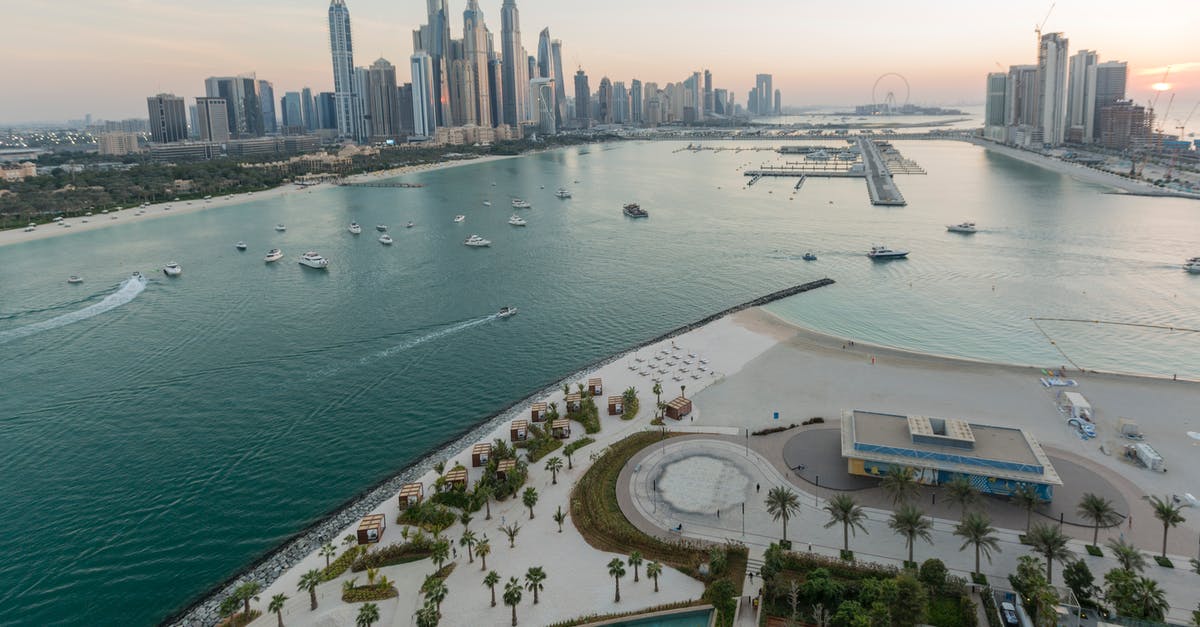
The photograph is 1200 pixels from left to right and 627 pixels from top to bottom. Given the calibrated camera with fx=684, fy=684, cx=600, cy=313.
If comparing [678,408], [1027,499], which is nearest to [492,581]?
[678,408]

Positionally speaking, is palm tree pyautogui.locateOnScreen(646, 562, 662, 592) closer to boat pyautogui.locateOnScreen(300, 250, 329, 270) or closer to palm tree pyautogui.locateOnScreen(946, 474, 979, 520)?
palm tree pyautogui.locateOnScreen(946, 474, 979, 520)

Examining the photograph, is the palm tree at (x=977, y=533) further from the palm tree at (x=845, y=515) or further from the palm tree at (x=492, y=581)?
the palm tree at (x=492, y=581)

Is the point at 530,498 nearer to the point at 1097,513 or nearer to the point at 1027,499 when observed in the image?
the point at 1027,499

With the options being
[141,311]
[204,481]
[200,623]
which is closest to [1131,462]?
[200,623]

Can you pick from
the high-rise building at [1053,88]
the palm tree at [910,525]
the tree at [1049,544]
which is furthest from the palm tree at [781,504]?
the high-rise building at [1053,88]

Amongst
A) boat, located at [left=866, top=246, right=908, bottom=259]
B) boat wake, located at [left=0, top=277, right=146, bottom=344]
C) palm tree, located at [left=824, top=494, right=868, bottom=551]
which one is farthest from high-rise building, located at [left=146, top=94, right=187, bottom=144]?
palm tree, located at [left=824, top=494, right=868, bottom=551]

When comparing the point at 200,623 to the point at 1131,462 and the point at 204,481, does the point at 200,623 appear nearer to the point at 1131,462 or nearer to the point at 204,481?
the point at 204,481
